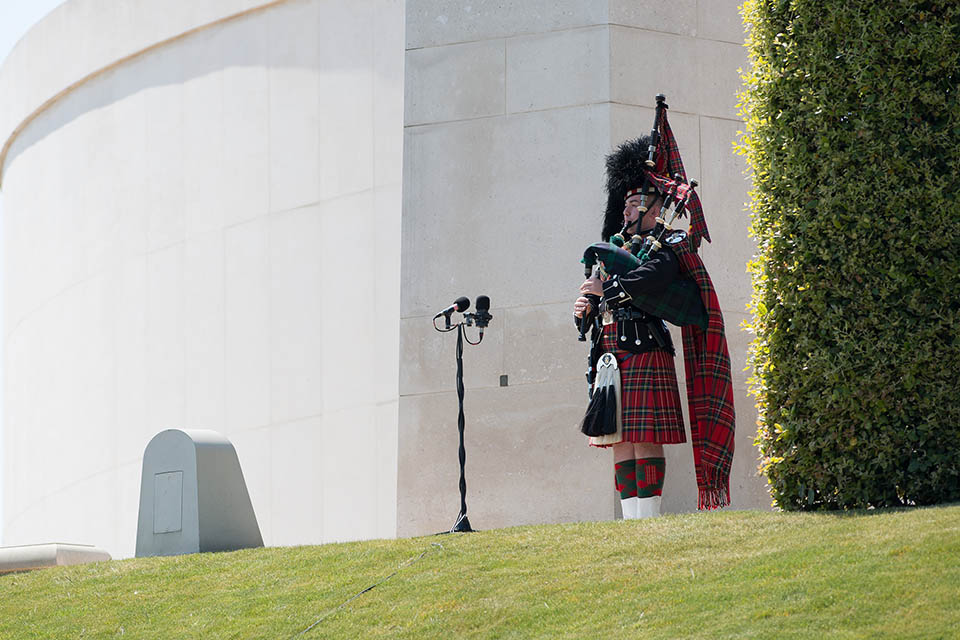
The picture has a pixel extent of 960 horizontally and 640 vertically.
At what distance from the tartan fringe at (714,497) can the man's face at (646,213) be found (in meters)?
A: 1.73

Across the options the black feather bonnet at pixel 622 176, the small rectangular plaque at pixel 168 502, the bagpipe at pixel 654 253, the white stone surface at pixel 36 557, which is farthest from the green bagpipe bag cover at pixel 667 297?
the white stone surface at pixel 36 557

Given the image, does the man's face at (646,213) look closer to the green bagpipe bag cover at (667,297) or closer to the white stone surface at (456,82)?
the green bagpipe bag cover at (667,297)

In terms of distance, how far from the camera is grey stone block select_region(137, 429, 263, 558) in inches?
376

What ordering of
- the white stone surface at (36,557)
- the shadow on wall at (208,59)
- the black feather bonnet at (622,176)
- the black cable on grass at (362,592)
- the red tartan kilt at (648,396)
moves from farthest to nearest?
1. the shadow on wall at (208,59)
2. the white stone surface at (36,557)
3. the black feather bonnet at (622,176)
4. the red tartan kilt at (648,396)
5. the black cable on grass at (362,592)

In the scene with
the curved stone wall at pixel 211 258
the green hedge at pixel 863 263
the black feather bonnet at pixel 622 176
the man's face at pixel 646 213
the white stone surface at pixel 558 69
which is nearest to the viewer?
the green hedge at pixel 863 263

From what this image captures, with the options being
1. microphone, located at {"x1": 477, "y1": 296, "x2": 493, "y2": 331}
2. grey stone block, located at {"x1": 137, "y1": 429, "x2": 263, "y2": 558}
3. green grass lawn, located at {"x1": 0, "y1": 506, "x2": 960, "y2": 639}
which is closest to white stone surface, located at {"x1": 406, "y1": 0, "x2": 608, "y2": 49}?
microphone, located at {"x1": 477, "y1": 296, "x2": 493, "y2": 331}

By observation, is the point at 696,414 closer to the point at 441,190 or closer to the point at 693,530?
the point at 693,530

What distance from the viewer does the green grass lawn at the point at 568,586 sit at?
229 inches

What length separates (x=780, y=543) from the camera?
685 centimetres

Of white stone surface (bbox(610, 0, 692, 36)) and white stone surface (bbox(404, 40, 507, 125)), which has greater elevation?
white stone surface (bbox(610, 0, 692, 36))

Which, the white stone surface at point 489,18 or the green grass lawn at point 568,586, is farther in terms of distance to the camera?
the white stone surface at point 489,18

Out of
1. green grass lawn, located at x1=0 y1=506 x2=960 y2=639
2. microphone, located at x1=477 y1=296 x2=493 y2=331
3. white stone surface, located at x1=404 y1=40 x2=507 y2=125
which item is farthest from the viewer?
white stone surface, located at x1=404 y1=40 x2=507 y2=125

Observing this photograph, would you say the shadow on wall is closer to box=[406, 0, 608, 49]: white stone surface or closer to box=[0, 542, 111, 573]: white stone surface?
box=[406, 0, 608, 49]: white stone surface

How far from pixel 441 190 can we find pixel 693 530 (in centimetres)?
466
